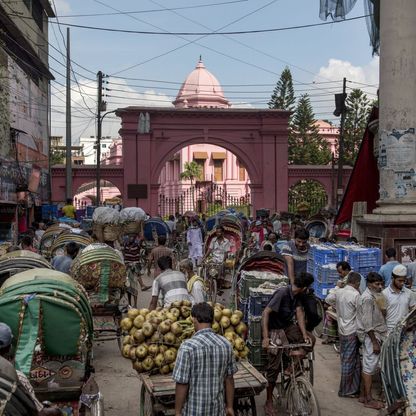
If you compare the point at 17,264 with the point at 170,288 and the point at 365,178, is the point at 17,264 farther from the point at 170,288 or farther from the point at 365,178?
the point at 365,178

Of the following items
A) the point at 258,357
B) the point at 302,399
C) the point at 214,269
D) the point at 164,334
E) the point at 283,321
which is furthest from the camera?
the point at 214,269

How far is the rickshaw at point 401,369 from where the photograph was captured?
16.7 feet

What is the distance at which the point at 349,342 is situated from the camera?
312 inches

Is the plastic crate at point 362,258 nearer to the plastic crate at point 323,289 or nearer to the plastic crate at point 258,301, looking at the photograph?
the plastic crate at point 323,289

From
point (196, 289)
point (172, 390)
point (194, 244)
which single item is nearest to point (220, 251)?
point (194, 244)

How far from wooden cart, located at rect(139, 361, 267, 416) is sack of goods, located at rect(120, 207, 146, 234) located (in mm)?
12807

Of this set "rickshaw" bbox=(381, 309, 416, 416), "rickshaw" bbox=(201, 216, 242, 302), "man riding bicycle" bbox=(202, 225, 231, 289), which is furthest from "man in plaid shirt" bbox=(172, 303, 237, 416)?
"man riding bicycle" bbox=(202, 225, 231, 289)

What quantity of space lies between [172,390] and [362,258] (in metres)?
6.78

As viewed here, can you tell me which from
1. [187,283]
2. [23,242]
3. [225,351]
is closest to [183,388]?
[225,351]

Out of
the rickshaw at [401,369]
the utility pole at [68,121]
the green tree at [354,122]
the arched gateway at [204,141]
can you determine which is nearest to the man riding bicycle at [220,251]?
the rickshaw at [401,369]

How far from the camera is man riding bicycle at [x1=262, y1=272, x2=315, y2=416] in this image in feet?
22.6

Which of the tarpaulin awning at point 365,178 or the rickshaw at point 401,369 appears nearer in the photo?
the rickshaw at point 401,369

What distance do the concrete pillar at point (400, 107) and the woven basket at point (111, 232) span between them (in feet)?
22.0

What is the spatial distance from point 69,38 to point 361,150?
17114mm
